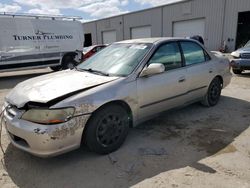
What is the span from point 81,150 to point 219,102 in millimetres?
3783

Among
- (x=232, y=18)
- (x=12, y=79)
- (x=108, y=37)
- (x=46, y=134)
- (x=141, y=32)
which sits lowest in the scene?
(x=12, y=79)

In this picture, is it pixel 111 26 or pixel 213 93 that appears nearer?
pixel 213 93

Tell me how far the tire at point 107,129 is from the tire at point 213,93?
2.48m

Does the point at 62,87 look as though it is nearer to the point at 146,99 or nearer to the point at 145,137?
the point at 146,99

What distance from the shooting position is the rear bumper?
340 inches

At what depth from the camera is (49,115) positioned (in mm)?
2914

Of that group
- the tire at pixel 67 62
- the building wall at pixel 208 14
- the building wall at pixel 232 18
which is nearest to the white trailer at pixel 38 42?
the tire at pixel 67 62

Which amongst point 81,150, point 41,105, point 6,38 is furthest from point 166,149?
point 6,38

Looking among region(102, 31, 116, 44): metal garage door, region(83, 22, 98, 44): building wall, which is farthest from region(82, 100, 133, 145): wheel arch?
region(83, 22, 98, 44): building wall

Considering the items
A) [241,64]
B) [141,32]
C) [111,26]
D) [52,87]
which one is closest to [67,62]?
[241,64]

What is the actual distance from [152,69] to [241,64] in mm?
6332

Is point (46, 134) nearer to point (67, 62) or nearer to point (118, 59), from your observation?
point (118, 59)

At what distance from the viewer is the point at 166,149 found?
3.63 meters

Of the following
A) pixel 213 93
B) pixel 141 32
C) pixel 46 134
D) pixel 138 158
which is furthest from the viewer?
pixel 141 32
